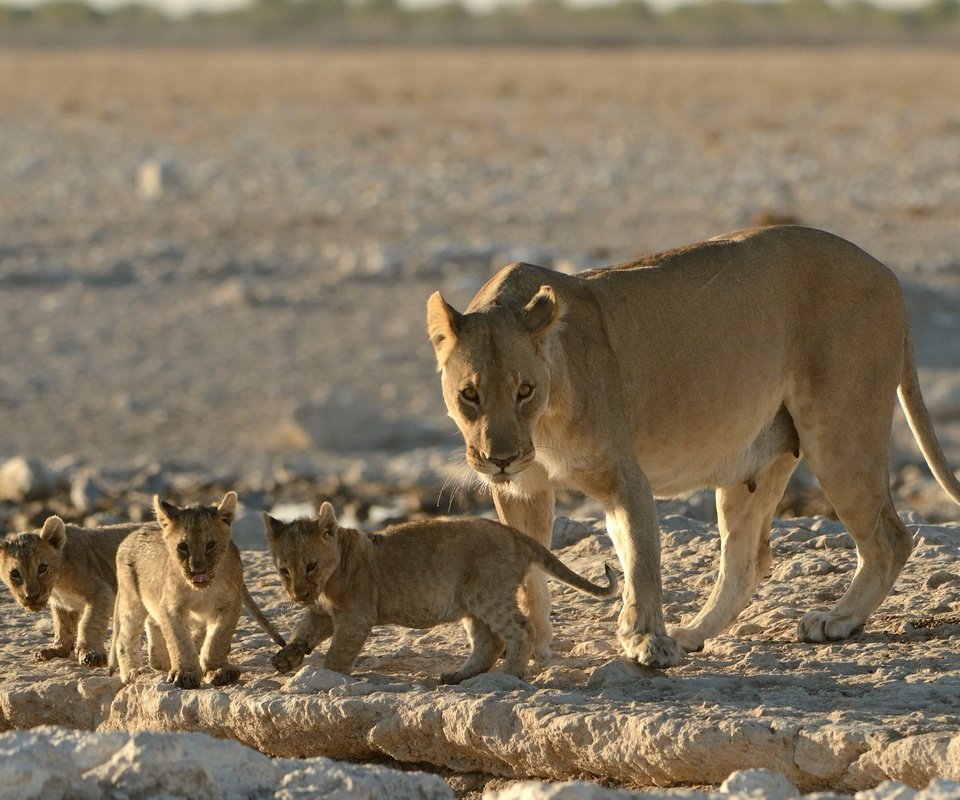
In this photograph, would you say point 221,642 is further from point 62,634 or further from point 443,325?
point 443,325

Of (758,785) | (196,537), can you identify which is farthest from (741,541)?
(758,785)

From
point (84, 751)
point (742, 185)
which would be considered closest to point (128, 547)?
point (84, 751)

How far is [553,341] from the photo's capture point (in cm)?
677

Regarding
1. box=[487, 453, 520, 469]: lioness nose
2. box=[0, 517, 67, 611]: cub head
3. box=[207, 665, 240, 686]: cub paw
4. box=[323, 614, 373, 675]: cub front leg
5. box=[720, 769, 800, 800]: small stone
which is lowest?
box=[207, 665, 240, 686]: cub paw

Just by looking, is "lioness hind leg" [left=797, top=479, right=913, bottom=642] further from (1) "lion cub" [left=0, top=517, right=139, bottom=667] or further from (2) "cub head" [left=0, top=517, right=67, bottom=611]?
(2) "cub head" [left=0, top=517, right=67, bottom=611]

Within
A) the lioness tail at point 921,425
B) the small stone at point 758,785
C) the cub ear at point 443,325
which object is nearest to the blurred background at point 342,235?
the cub ear at point 443,325

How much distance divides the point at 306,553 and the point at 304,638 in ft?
1.30

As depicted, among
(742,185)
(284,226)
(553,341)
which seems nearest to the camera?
(553,341)

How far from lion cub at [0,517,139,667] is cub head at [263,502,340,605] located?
0.94 metres

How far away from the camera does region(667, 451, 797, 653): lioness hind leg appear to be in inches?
296

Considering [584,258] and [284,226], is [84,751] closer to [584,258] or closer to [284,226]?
[584,258]

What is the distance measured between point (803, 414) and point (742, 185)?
15376 mm

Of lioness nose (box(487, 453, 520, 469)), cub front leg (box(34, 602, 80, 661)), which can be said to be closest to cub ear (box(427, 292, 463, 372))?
lioness nose (box(487, 453, 520, 469))

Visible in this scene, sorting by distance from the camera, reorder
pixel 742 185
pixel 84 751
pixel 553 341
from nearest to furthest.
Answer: pixel 84 751 < pixel 553 341 < pixel 742 185
